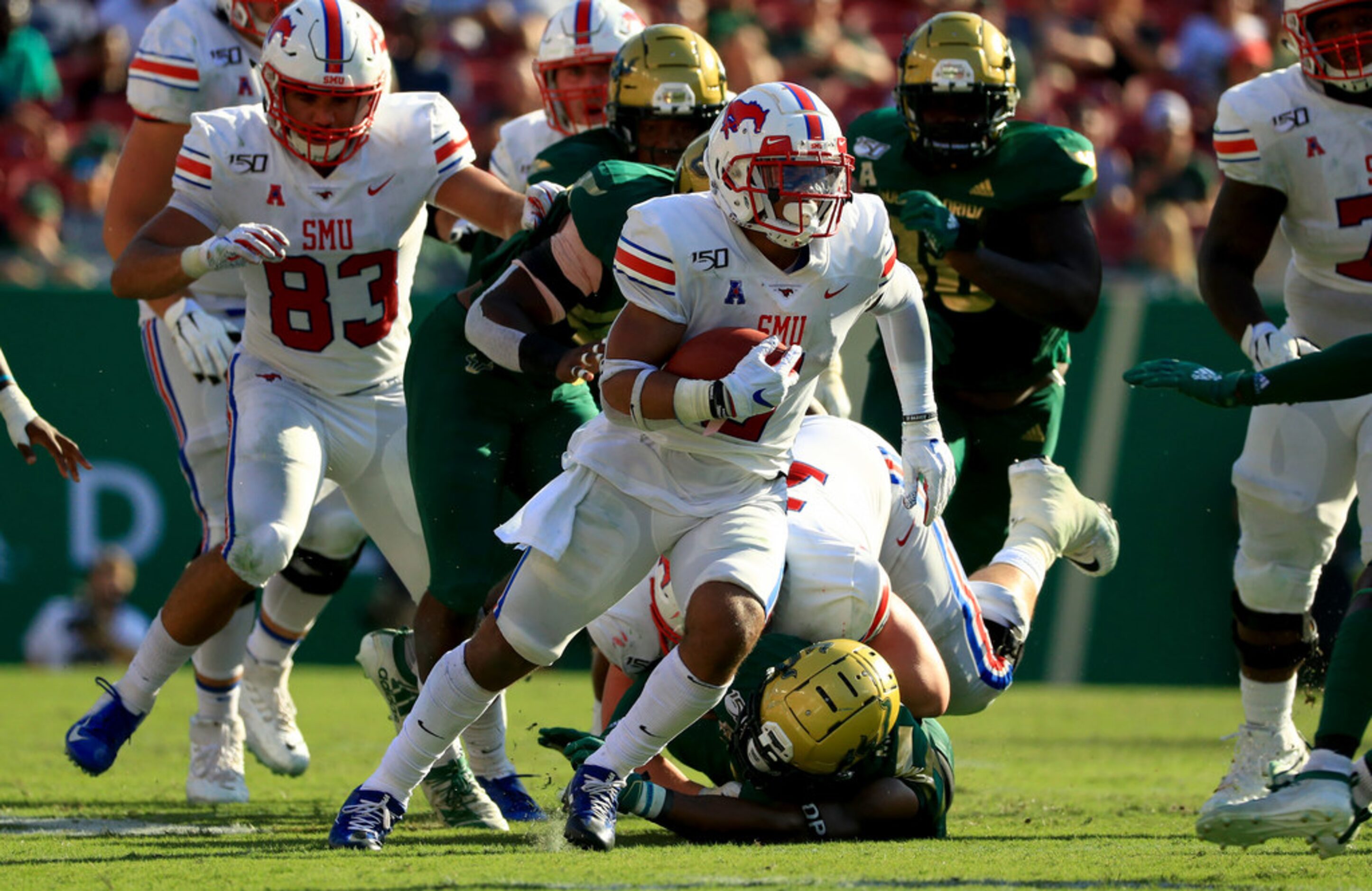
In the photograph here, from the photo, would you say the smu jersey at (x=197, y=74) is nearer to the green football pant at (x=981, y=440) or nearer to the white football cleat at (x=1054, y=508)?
the green football pant at (x=981, y=440)

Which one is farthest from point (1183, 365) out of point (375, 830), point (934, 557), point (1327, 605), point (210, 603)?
point (1327, 605)

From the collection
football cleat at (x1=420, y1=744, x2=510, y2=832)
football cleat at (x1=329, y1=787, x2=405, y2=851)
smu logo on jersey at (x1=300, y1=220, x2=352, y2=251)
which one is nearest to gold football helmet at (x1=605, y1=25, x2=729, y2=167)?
smu logo on jersey at (x1=300, y1=220, x2=352, y2=251)

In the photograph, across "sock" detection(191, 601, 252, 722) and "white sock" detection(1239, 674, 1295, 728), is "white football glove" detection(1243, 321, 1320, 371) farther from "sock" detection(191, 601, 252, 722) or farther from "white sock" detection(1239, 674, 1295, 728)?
"sock" detection(191, 601, 252, 722)

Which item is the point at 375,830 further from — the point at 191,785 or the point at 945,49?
the point at 945,49

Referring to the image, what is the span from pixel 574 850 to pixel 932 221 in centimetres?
198

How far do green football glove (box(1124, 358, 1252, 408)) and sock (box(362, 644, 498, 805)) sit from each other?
1.59m

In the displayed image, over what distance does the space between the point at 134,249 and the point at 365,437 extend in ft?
2.60

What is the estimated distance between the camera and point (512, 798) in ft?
16.2

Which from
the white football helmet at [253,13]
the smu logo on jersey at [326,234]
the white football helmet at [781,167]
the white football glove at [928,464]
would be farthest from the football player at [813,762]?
the white football helmet at [253,13]

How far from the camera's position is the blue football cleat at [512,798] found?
4.89 metres

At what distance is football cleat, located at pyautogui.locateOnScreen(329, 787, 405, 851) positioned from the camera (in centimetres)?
408

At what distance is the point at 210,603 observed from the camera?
493cm

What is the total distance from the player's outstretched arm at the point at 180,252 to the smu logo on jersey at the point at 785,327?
4.40ft

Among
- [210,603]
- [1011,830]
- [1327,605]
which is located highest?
[210,603]
